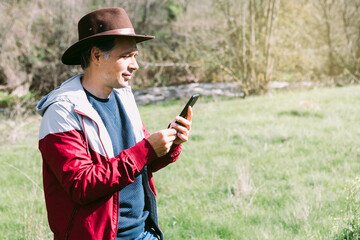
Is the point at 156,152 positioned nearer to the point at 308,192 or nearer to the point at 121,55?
the point at 121,55

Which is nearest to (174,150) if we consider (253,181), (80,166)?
(80,166)

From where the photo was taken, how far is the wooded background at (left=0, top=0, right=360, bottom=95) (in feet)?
44.7

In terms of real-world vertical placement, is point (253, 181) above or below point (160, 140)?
below

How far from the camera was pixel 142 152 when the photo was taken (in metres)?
1.93

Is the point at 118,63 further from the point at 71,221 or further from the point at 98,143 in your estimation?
the point at 71,221

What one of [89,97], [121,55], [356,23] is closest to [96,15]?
[121,55]

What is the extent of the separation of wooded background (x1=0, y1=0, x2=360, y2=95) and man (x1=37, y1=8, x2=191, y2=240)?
35.8 feet

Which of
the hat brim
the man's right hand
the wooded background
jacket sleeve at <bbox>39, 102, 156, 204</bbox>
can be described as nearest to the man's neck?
the hat brim

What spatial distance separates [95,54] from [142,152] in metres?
0.64

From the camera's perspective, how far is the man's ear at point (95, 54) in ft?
7.05

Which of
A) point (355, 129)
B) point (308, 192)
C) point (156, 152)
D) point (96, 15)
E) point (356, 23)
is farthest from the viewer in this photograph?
point (356, 23)

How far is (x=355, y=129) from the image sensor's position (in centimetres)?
662

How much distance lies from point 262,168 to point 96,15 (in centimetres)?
362

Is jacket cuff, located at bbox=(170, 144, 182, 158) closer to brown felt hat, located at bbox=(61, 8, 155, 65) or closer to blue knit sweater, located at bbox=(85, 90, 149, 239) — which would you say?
blue knit sweater, located at bbox=(85, 90, 149, 239)
